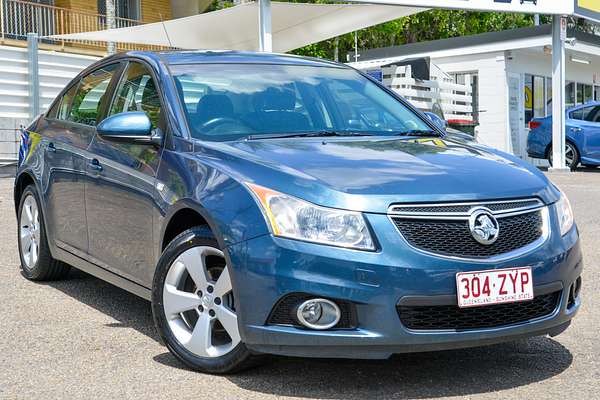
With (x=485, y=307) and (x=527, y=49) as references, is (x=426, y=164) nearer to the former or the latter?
(x=485, y=307)

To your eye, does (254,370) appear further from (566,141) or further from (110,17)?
(110,17)

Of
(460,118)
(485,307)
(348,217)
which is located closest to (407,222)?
(348,217)

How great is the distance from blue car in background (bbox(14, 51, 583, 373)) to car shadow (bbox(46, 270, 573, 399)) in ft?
0.72

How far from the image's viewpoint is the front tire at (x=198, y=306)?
4.18 metres

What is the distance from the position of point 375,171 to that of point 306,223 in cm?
47

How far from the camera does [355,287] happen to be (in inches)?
150

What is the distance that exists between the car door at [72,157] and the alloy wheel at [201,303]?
4.52 ft

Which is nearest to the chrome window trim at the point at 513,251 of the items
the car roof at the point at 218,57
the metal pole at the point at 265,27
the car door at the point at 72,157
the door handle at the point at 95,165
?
the car roof at the point at 218,57

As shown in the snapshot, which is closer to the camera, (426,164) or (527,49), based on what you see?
(426,164)

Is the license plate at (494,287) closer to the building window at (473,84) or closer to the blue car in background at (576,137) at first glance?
the blue car in background at (576,137)

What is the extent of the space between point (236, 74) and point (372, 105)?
0.83 metres

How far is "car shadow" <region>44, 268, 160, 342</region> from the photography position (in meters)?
5.45

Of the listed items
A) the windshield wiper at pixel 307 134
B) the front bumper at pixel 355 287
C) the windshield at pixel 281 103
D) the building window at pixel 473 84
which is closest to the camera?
the front bumper at pixel 355 287

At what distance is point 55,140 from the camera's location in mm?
6211
